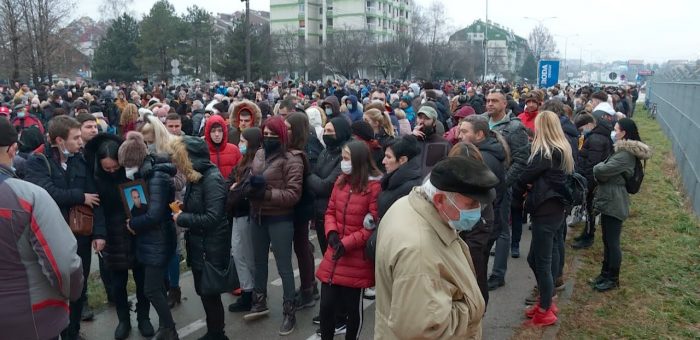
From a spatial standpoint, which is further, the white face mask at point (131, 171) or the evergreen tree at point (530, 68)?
the evergreen tree at point (530, 68)

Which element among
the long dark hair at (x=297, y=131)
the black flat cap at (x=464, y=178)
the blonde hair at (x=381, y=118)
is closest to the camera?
the black flat cap at (x=464, y=178)

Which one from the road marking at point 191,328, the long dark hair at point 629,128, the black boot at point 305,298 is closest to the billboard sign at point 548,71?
the long dark hair at point 629,128

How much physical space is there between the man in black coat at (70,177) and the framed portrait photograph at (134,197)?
321mm

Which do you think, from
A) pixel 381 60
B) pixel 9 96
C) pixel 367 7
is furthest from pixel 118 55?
pixel 367 7

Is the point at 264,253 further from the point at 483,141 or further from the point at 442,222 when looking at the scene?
the point at 442,222

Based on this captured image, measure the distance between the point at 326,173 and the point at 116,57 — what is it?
178 ft

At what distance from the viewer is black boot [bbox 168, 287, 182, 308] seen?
5.73m

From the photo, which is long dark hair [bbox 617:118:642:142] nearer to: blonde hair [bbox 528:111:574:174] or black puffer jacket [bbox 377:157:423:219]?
blonde hair [bbox 528:111:574:174]

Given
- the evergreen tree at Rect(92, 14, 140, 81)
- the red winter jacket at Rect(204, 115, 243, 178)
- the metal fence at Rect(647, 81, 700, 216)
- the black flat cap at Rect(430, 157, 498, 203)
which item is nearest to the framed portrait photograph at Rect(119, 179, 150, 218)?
the red winter jacket at Rect(204, 115, 243, 178)

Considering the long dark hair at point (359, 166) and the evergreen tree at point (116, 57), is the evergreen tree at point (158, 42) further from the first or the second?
the long dark hair at point (359, 166)

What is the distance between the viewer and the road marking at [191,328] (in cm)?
513

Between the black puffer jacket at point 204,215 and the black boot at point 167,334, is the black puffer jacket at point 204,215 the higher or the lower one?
the higher one

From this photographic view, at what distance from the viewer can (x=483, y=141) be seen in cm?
503

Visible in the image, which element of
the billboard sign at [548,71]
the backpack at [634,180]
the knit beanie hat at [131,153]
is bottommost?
the backpack at [634,180]
